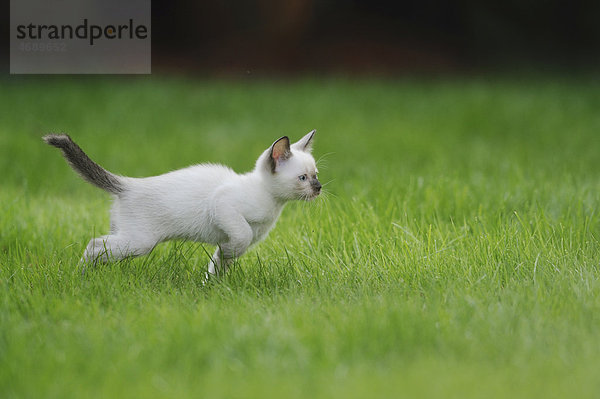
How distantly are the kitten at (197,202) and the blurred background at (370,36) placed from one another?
367 inches

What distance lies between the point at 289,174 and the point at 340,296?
2.25 ft

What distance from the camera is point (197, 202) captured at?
367 cm

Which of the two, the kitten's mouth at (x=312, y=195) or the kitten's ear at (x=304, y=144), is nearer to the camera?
the kitten's mouth at (x=312, y=195)

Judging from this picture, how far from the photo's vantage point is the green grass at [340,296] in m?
2.58

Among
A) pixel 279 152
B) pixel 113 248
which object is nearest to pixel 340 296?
pixel 279 152

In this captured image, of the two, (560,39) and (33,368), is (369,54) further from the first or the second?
(33,368)

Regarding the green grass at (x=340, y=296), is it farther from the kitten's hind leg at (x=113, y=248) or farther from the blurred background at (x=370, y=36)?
the blurred background at (x=370, y=36)

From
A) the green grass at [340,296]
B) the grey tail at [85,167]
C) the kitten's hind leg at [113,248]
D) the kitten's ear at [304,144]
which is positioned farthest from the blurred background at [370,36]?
the kitten's hind leg at [113,248]

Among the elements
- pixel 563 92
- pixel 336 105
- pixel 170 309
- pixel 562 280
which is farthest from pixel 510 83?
pixel 170 309

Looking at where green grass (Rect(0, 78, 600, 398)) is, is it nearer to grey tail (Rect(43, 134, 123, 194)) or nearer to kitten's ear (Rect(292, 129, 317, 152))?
grey tail (Rect(43, 134, 123, 194))

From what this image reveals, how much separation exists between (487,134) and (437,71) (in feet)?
16.7

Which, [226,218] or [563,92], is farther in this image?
[563,92]

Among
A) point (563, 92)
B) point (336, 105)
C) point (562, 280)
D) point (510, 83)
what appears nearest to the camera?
point (562, 280)

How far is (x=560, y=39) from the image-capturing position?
13469 millimetres
